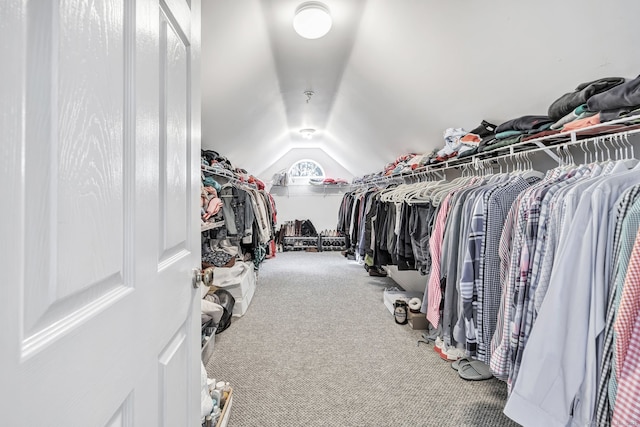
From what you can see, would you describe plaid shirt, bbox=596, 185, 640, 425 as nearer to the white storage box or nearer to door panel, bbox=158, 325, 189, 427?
door panel, bbox=158, 325, 189, 427

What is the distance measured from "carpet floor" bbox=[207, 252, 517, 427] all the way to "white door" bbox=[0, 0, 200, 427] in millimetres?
1100

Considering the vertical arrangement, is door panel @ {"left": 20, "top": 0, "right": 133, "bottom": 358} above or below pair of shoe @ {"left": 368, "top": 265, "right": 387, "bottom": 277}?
above

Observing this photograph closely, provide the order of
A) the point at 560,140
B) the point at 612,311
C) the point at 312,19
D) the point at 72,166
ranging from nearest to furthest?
the point at 72,166 < the point at 612,311 < the point at 560,140 < the point at 312,19

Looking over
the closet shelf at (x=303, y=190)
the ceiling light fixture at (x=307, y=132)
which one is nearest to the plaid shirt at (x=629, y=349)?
the ceiling light fixture at (x=307, y=132)

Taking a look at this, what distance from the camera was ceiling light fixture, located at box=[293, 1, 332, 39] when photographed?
1998 millimetres

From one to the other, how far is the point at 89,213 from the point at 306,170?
6884 millimetres

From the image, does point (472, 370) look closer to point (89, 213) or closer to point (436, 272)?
point (436, 272)

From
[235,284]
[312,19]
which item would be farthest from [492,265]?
[235,284]

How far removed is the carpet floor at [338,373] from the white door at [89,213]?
1100 mm

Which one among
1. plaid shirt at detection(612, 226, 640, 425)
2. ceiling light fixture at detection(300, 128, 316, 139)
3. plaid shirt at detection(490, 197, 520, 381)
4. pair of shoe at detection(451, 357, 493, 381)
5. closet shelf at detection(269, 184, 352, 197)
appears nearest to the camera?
plaid shirt at detection(612, 226, 640, 425)

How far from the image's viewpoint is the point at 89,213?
415 millimetres

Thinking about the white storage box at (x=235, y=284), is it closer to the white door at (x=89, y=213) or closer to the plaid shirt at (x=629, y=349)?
the white door at (x=89, y=213)

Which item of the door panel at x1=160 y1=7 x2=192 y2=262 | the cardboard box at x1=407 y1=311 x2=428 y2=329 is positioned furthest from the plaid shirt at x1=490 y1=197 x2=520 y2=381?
the cardboard box at x1=407 y1=311 x2=428 y2=329

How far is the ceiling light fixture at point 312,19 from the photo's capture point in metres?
2.00
